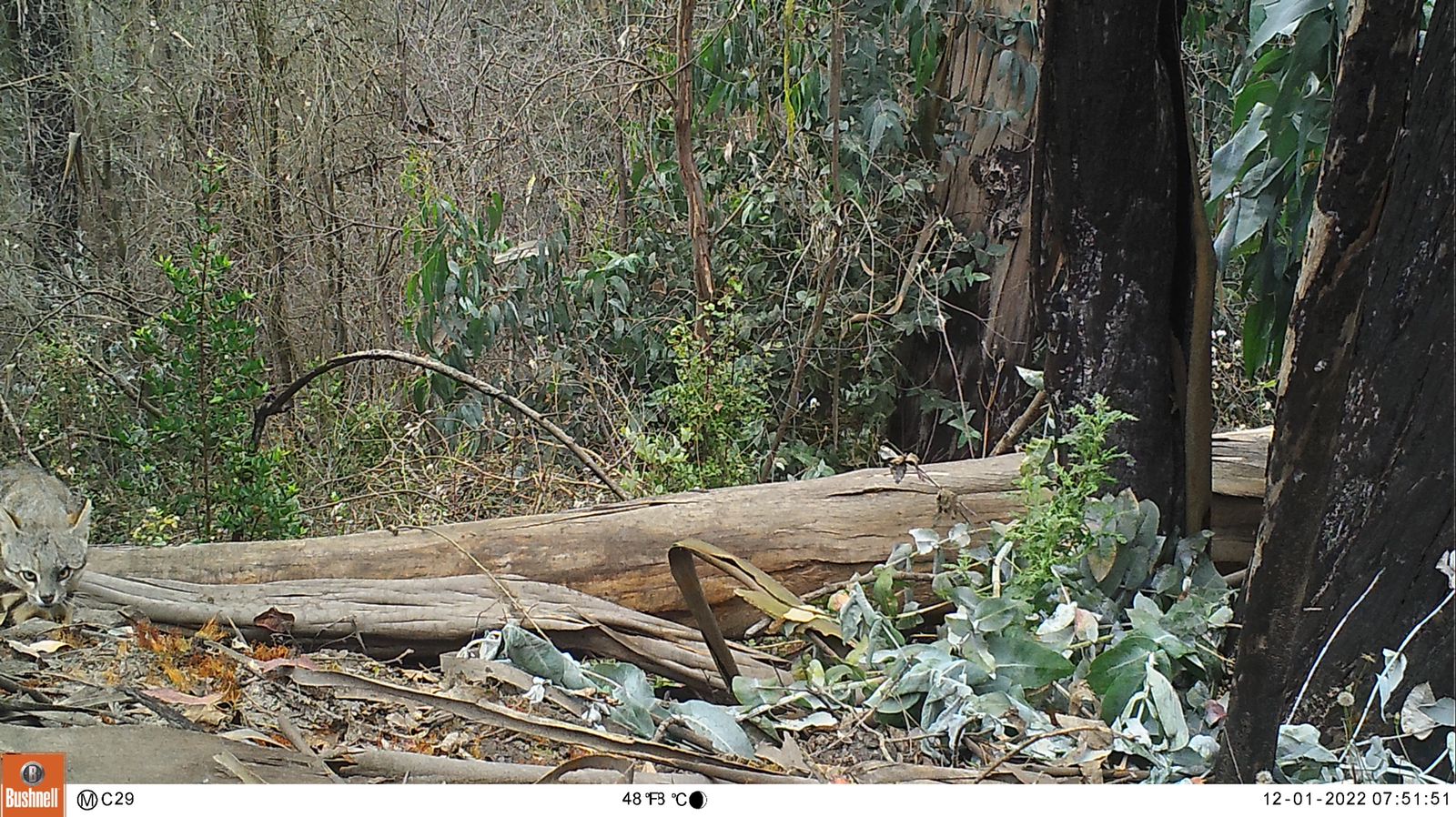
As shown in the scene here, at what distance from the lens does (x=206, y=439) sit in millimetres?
2707

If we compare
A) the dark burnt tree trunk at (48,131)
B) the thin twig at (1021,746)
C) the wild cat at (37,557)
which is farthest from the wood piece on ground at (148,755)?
the dark burnt tree trunk at (48,131)

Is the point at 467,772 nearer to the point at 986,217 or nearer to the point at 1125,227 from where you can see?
the point at 1125,227

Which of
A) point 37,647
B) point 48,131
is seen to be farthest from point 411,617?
point 48,131

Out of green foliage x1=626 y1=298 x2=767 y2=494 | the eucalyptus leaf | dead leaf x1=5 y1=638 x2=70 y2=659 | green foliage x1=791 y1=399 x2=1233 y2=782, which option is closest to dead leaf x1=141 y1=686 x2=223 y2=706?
dead leaf x1=5 y1=638 x2=70 y2=659

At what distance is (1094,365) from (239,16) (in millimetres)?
3534

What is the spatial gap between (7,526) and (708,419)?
1756mm

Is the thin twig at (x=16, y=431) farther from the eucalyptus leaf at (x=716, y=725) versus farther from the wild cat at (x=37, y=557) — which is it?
the eucalyptus leaf at (x=716, y=725)

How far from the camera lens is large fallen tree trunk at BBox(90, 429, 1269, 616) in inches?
81.5

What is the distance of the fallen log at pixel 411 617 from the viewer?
6.09 feet

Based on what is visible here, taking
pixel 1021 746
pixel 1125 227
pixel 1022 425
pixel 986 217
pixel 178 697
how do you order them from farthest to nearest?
pixel 986 217 < pixel 1022 425 < pixel 1125 227 < pixel 178 697 < pixel 1021 746
